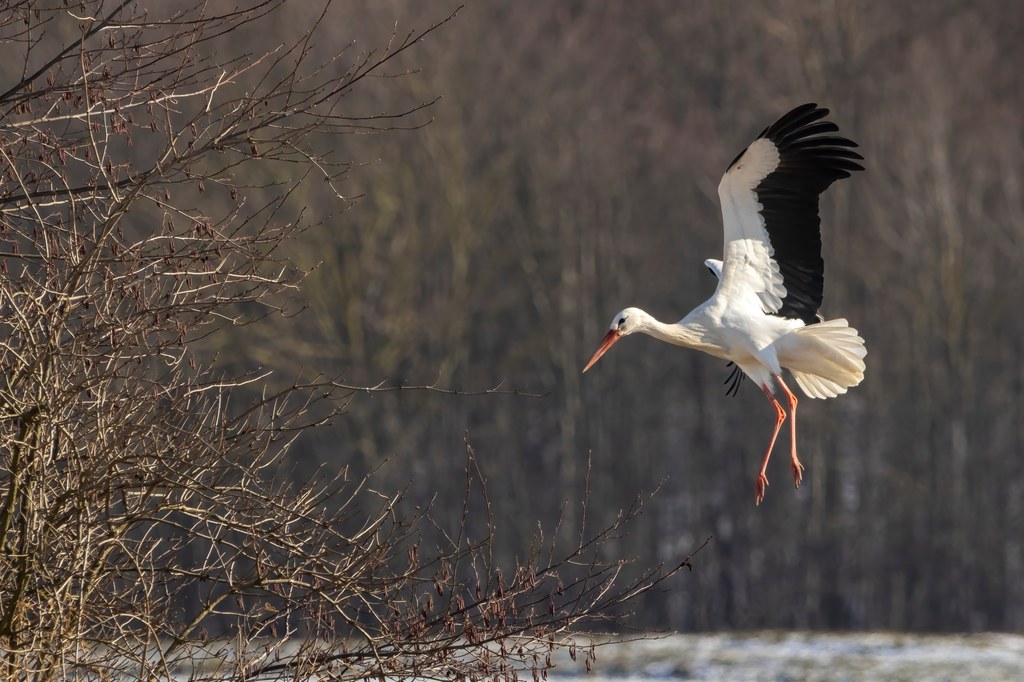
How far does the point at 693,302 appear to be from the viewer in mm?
26125

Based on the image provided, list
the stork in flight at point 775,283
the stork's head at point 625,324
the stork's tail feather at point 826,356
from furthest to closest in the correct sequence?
the stork's head at point 625,324 < the stork in flight at point 775,283 < the stork's tail feather at point 826,356

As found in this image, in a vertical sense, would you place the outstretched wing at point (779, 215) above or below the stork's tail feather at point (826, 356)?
above

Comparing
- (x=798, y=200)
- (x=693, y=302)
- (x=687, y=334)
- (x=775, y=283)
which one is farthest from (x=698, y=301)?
(x=687, y=334)

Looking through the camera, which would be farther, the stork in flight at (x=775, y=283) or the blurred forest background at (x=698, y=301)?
the blurred forest background at (x=698, y=301)

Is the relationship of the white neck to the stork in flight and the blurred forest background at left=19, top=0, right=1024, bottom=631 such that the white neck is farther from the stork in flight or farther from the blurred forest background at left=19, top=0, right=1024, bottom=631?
the blurred forest background at left=19, top=0, right=1024, bottom=631

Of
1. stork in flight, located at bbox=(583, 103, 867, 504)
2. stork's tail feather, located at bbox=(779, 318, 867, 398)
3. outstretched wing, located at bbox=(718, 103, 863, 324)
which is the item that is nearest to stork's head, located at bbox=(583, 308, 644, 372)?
stork in flight, located at bbox=(583, 103, 867, 504)

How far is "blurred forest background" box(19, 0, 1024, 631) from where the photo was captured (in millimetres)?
24891

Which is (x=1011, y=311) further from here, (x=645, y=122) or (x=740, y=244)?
(x=740, y=244)

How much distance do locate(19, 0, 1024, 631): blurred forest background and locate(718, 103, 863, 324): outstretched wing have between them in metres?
14.0

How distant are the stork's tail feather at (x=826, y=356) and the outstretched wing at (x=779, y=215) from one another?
15.4 inches

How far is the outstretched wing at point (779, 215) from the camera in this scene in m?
9.41

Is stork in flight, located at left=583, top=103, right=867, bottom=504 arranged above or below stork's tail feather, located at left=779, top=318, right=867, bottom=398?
above

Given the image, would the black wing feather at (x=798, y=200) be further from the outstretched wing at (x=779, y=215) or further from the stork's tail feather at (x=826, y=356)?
the stork's tail feather at (x=826, y=356)

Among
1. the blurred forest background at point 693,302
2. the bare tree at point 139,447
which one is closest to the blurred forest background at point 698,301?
Answer: the blurred forest background at point 693,302
